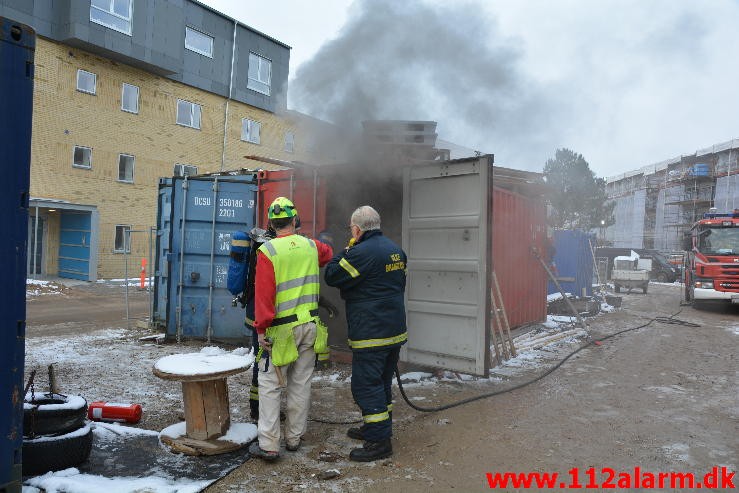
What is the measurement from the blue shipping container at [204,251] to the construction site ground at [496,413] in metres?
0.42

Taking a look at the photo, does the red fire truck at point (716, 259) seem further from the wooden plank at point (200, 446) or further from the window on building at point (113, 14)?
the window on building at point (113, 14)

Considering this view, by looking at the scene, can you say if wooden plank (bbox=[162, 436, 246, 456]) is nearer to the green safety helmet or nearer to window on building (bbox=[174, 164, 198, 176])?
the green safety helmet

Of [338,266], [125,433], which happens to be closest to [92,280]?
[125,433]

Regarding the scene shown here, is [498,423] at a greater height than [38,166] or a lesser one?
lesser

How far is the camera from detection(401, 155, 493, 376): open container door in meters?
5.31

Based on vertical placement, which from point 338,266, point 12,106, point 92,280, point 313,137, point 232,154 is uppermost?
point 232,154

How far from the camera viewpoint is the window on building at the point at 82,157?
59.4ft

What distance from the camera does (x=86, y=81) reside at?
18.2 meters

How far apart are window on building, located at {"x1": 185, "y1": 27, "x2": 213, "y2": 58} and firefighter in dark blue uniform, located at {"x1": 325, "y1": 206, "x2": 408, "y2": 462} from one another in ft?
67.1

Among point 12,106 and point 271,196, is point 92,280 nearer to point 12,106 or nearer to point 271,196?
point 271,196

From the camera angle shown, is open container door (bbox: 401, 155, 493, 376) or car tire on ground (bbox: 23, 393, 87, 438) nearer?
car tire on ground (bbox: 23, 393, 87, 438)

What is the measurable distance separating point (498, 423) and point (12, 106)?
14.4 ft

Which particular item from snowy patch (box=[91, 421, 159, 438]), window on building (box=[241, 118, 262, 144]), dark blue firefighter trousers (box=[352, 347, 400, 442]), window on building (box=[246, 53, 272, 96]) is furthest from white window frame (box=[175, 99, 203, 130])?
dark blue firefighter trousers (box=[352, 347, 400, 442])

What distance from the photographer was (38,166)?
666 inches
